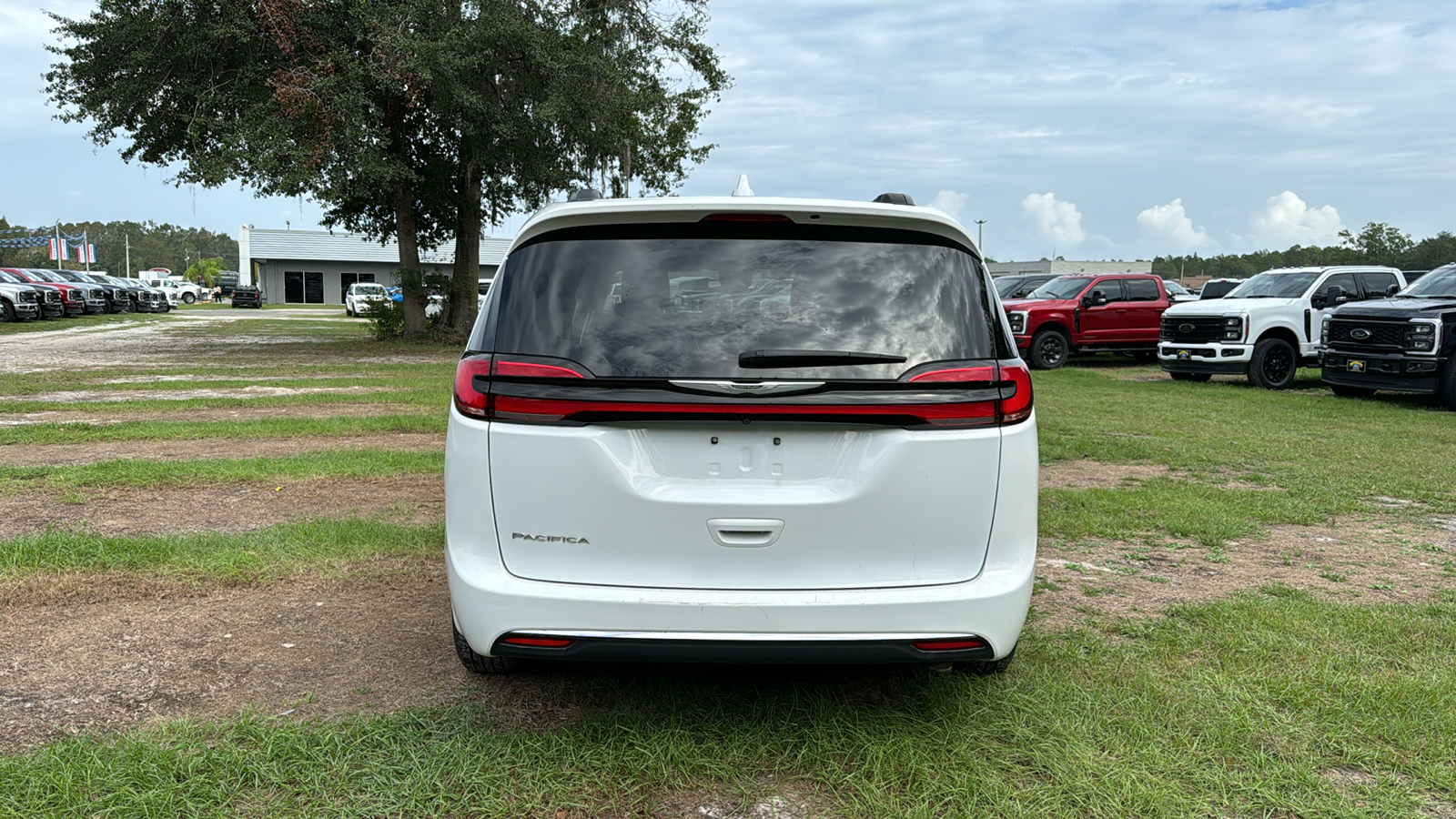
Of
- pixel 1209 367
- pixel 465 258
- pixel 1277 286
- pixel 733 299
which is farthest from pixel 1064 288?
pixel 733 299

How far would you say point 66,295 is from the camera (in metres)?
36.6

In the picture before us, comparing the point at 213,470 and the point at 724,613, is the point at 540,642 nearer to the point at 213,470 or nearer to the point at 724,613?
the point at 724,613

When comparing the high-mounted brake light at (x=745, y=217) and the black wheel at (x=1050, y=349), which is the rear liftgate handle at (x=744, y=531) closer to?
the high-mounted brake light at (x=745, y=217)

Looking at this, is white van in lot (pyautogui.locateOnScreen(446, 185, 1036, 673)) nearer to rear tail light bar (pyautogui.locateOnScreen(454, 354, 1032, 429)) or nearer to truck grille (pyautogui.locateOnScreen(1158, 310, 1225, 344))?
rear tail light bar (pyautogui.locateOnScreen(454, 354, 1032, 429))

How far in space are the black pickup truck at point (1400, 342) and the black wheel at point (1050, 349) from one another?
20.6ft

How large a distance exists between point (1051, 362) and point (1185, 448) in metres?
11.8

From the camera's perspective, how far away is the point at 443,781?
3.06 meters

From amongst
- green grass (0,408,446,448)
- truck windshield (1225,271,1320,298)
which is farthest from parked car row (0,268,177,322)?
truck windshield (1225,271,1320,298)

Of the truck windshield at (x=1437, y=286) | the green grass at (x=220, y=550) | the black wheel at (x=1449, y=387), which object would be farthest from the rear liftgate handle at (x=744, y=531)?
the truck windshield at (x=1437, y=286)

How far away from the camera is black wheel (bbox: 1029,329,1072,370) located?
69.9 ft

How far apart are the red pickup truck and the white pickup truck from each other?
3177 millimetres

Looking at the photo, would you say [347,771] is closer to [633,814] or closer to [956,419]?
[633,814]

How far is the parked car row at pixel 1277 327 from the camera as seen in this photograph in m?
13.8

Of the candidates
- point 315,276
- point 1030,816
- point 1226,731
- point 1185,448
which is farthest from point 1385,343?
point 315,276
